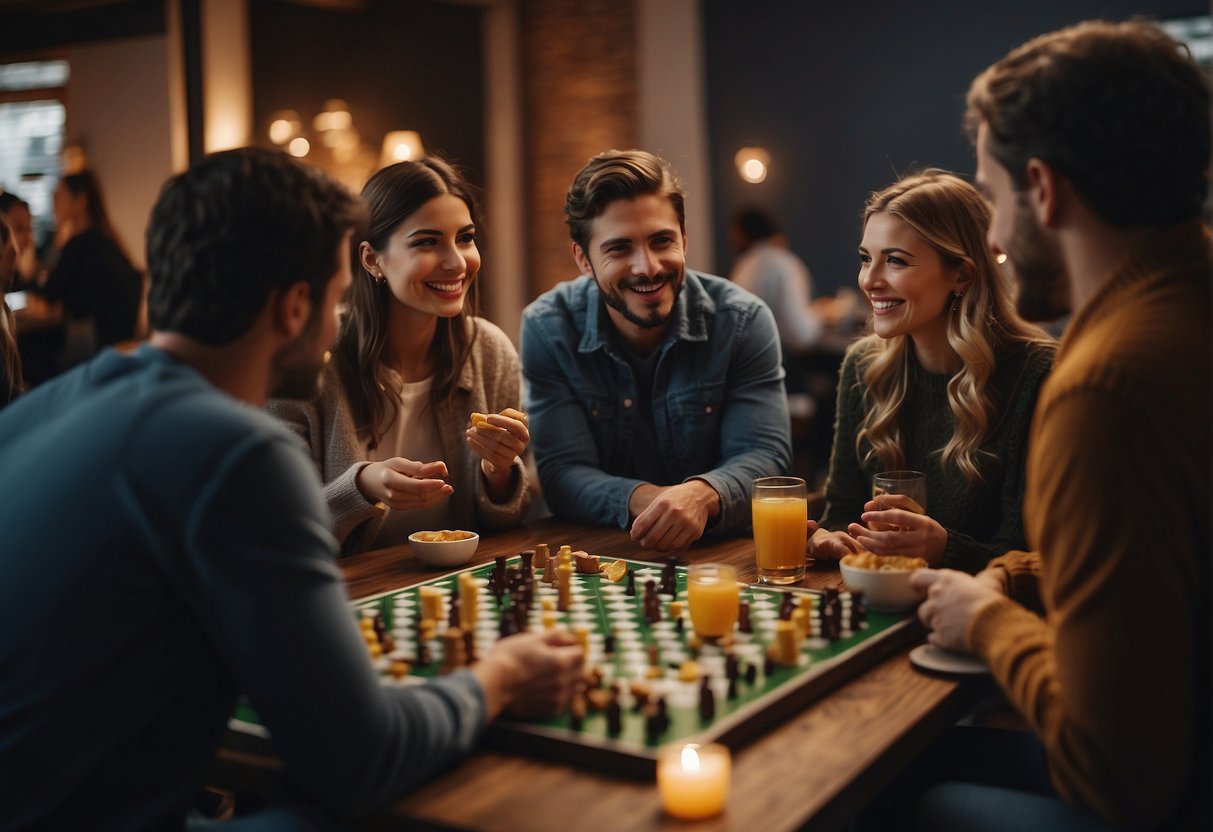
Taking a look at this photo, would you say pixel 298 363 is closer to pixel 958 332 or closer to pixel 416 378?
pixel 416 378

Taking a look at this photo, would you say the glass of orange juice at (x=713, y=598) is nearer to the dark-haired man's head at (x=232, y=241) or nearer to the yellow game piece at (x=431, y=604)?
the yellow game piece at (x=431, y=604)

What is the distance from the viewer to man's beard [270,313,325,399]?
5.12ft

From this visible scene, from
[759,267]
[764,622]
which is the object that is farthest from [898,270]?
[759,267]

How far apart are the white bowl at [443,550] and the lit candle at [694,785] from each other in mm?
1082

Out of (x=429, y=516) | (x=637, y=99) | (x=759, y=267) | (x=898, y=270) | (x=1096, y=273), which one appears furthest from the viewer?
(x=637, y=99)

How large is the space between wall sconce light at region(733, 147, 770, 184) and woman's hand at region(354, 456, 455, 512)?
617cm

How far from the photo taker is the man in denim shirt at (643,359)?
2.90 meters

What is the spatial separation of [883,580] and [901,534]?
0.21m

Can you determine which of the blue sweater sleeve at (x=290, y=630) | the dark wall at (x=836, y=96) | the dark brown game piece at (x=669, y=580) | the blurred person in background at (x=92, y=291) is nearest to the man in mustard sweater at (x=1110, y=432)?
the dark brown game piece at (x=669, y=580)

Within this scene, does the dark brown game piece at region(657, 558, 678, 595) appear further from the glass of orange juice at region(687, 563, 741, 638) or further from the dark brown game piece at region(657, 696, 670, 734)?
the dark brown game piece at region(657, 696, 670, 734)

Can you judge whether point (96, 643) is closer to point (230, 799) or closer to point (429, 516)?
point (230, 799)

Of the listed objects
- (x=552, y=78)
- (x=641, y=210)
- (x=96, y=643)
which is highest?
(x=552, y=78)

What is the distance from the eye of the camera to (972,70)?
24.9 ft

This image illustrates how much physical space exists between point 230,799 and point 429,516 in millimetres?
813
